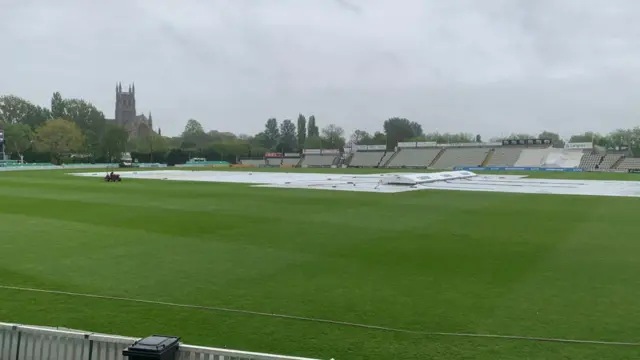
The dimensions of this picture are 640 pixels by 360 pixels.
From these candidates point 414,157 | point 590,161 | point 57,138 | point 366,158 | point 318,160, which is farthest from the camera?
point 318,160

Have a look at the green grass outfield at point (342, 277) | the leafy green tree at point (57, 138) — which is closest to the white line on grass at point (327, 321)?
the green grass outfield at point (342, 277)

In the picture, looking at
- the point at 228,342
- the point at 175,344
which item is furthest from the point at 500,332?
the point at 175,344

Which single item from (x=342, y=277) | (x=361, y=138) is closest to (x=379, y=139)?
(x=361, y=138)

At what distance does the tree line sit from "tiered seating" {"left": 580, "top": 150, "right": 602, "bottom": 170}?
26.0m

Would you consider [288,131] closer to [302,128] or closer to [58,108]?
[302,128]

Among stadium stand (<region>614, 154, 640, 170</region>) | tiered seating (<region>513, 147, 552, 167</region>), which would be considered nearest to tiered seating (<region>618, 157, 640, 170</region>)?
stadium stand (<region>614, 154, 640, 170</region>)

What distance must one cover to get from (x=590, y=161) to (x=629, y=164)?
23.6 ft

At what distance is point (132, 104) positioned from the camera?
180m

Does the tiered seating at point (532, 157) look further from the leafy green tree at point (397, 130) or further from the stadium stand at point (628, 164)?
the leafy green tree at point (397, 130)

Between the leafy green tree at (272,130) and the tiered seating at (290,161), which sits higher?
the leafy green tree at (272,130)

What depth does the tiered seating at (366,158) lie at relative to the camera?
111 m

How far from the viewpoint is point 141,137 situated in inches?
5773

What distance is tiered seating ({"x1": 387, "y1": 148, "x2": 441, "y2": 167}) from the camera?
105 m

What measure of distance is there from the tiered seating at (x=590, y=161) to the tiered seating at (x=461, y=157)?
1777 cm
